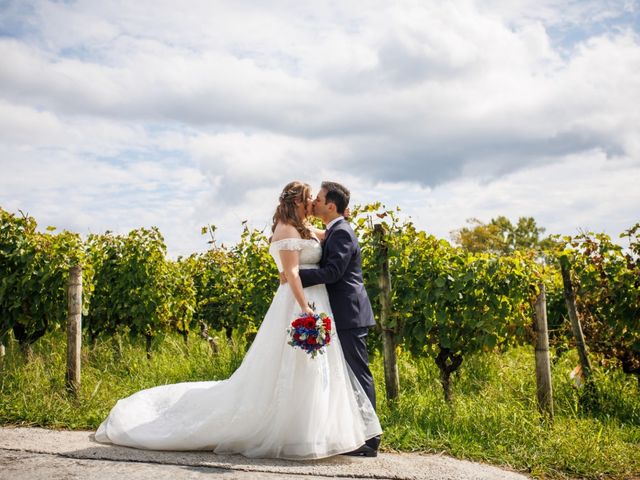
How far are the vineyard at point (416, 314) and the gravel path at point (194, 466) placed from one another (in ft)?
1.52

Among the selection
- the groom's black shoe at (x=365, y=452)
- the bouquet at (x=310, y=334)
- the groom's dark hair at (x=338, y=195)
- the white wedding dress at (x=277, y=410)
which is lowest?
the groom's black shoe at (x=365, y=452)

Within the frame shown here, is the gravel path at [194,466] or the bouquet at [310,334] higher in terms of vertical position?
the bouquet at [310,334]

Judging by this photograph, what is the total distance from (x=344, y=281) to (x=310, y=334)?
2.21 ft

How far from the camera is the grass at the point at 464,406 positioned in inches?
212

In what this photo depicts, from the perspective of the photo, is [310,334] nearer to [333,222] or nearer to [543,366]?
[333,222]

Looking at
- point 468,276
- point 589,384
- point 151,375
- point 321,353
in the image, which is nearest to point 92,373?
point 151,375

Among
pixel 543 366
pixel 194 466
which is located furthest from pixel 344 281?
pixel 543 366

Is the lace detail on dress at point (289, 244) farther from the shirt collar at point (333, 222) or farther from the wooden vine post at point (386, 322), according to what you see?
the wooden vine post at point (386, 322)

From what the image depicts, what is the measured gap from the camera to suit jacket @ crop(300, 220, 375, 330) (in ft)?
17.4

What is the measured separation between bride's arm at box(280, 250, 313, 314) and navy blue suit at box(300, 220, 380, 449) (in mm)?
A: 98

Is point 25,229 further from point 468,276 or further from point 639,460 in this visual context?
point 639,460

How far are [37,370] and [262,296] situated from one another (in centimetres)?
278

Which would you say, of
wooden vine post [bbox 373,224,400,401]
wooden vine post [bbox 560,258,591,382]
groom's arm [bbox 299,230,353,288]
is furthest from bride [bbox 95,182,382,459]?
wooden vine post [bbox 560,258,591,382]

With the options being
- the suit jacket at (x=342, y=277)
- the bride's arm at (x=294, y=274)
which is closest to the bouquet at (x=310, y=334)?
the bride's arm at (x=294, y=274)
